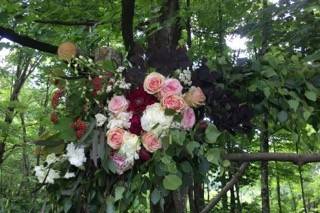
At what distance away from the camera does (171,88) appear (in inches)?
53.4

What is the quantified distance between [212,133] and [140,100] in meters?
0.24

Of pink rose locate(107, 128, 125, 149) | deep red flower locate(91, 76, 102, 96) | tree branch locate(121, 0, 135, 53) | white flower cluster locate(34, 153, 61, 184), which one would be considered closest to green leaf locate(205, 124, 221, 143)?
pink rose locate(107, 128, 125, 149)

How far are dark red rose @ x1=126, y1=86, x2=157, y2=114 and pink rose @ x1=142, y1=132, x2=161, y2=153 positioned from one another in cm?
10

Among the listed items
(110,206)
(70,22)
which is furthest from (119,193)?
(70,22)

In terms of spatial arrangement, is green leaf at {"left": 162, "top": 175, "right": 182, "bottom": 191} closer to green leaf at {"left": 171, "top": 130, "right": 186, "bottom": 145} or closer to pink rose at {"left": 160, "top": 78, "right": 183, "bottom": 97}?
green leaf at {"left": 171, "top": 130, "right": 186, "bottom": 145}

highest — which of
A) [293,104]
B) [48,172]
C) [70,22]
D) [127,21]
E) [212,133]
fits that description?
[70,22]

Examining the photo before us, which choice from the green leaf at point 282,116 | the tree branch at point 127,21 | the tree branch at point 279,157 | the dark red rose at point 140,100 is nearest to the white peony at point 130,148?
the dark red rose at point 140,100

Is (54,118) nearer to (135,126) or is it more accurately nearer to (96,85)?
(96,85)

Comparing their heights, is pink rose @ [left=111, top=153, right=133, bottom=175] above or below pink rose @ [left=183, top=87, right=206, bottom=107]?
below

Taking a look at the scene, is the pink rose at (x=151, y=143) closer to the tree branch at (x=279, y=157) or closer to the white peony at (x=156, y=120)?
the white peony at (x=156, y=120)

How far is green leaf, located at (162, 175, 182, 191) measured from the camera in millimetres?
1256

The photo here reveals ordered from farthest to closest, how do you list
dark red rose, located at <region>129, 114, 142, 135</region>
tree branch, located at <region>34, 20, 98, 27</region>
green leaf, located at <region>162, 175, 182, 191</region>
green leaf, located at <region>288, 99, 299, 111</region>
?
tree branch, located at <region>34, 20, 98, 27</region> < green leaf, located at <region>288, 99, 299, 111</region> < dark red rose, located at <region>129, 114, 142, 135</region> < green leaf, located at <region>162, 175, 182, 191</region>

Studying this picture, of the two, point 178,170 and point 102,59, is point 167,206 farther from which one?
Answer: point 102,59

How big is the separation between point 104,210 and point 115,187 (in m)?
0.07
